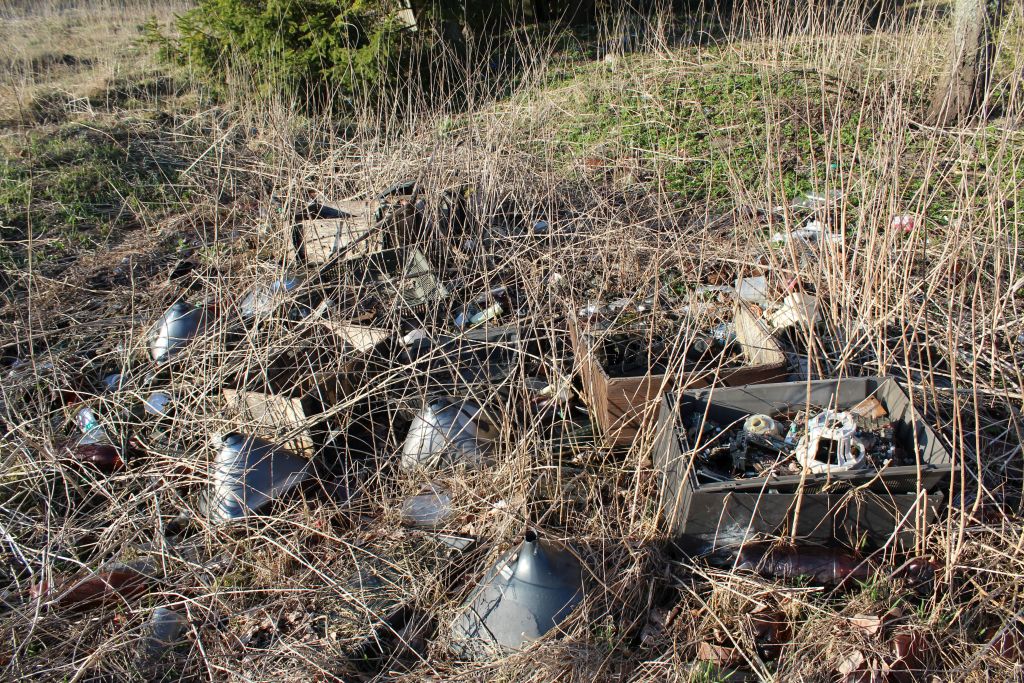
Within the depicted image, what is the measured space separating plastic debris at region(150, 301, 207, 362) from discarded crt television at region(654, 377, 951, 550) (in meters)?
2.03

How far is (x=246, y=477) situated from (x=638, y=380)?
4.49 feet

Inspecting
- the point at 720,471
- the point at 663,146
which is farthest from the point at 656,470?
the point at 663,146

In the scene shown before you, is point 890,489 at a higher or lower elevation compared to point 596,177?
lower

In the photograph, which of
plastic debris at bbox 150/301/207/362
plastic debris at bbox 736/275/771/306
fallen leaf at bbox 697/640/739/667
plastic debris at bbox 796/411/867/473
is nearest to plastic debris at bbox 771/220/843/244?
plastic debris at bbox 736/275/771/306

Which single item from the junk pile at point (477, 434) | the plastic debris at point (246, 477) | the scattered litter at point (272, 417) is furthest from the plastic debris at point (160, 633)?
the scattered litter at point (272, 417)

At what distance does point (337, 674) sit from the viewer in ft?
6.16

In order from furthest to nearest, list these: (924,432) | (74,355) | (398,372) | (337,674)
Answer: (74,355) → (398,372) → (924,432) → (337,674)

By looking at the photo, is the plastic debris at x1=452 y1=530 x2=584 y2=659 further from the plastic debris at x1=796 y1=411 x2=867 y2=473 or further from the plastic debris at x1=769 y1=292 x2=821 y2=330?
the plastic debris at x1=769 y1=292 x2=821 y2=330

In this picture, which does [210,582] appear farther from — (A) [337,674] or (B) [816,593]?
(B) [816,593]

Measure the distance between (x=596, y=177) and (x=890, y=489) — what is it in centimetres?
320

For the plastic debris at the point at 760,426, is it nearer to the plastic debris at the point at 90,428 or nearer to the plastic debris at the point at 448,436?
the plastic debris at the point at 448,436

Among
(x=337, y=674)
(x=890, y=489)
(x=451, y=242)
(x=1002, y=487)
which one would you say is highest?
(x=451, y=242)

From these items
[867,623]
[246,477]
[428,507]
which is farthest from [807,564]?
[246,477]

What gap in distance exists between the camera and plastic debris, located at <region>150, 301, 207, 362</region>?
115 inches
